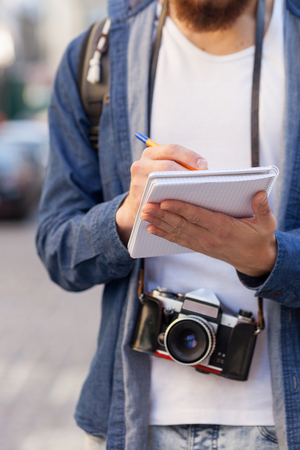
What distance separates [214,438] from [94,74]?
1160 millimetres

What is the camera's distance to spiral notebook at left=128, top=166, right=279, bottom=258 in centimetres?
105

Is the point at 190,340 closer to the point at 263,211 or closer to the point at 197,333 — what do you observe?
the point at 197,333

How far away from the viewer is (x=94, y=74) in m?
1.61

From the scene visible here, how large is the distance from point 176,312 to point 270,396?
0.36 meters

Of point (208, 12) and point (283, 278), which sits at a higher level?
point (208, 12)

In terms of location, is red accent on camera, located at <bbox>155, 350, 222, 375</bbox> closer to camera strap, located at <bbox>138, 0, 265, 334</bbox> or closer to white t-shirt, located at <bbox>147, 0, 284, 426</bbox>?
white t-shirt, located at <bbox>147, 0, 284, 426</bbox>

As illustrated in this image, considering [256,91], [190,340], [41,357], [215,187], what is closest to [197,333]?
[190,340]

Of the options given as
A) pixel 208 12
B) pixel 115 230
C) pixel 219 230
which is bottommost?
pixel 115 230

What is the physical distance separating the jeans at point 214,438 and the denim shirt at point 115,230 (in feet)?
0.17

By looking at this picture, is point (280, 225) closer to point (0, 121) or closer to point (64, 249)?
point (64, 249)

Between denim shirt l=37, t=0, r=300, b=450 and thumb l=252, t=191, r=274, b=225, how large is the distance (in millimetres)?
153

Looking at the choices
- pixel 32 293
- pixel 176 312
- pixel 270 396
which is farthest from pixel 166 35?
pixel 32 293

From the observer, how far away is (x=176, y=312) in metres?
1.44

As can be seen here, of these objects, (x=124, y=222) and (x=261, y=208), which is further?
(x=124, y=222)
